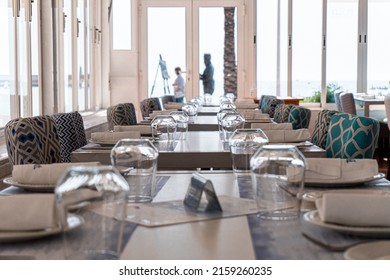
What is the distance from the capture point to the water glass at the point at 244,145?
231cm

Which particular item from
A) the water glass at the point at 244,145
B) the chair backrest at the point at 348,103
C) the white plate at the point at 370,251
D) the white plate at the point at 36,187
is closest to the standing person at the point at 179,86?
the chair backrest at the point at 348,103

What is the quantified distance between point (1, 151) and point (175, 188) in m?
3.56

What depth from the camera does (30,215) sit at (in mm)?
1437

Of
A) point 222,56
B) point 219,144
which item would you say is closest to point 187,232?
point 219,144

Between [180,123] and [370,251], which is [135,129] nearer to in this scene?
[180,123]

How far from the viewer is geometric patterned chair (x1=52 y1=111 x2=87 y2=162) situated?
4.01m

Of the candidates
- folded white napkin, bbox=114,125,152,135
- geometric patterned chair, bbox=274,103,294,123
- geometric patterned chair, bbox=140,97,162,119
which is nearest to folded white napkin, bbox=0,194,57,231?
folded white napkin, bbox=114,125,152,135

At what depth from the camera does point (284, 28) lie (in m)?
11.8

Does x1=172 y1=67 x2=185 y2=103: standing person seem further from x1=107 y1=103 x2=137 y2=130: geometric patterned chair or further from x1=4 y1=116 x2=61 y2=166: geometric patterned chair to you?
x1=4 y1=116 x2=61 y2=166: geometric patterned chair

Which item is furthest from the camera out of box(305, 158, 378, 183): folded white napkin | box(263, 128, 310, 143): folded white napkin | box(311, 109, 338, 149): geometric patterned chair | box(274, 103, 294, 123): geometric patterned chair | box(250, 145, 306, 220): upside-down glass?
box(274, 103, 294, 123): geometric patterned chair

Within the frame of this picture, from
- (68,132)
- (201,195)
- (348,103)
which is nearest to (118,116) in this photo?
(68,132)

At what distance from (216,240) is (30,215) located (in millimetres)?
383

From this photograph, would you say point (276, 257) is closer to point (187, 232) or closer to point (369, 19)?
point (187, 232)

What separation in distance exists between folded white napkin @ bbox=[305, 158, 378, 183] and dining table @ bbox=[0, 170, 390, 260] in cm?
35
